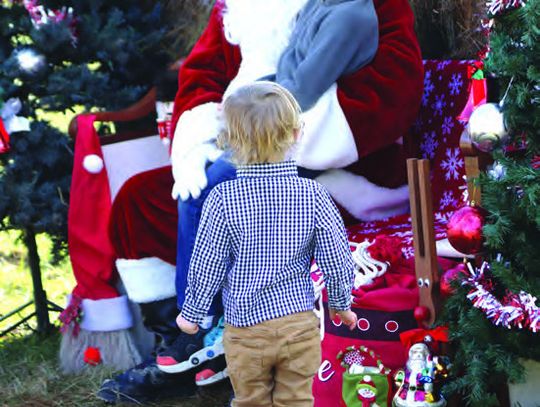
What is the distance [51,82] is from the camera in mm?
3723

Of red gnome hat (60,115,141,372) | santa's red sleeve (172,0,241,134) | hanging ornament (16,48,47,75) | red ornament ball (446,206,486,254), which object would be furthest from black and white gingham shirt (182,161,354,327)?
hanging ornament (16,48,47,75)

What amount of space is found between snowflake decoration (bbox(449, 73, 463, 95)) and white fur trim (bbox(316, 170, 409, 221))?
38 centimetres

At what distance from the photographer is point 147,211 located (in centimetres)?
339

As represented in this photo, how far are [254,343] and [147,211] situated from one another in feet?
4.05

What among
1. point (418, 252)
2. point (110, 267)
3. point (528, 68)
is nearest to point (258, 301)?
point (418, 252)

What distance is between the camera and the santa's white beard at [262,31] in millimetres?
3330

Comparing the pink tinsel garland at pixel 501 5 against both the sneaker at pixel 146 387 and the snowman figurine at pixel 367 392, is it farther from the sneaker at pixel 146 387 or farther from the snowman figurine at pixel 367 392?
the sneaker at pixel 146 387

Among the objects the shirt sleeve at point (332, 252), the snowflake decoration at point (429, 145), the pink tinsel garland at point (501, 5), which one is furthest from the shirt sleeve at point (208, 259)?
the snowflake decoration at point (429, 145)

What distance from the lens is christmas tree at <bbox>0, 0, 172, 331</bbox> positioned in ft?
12.1

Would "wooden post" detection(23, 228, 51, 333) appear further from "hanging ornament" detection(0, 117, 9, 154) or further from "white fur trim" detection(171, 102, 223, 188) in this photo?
"white fur trim" detection(171, 102, 223, 188)

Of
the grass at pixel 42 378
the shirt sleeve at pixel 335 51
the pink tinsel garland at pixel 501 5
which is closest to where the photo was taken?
the pink tinsel garland at pixel 501 5

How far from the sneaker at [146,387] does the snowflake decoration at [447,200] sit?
1104mm

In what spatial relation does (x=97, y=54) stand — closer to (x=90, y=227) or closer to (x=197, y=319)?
(x=90, y=227)

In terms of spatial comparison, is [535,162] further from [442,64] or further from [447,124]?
[442,64]
